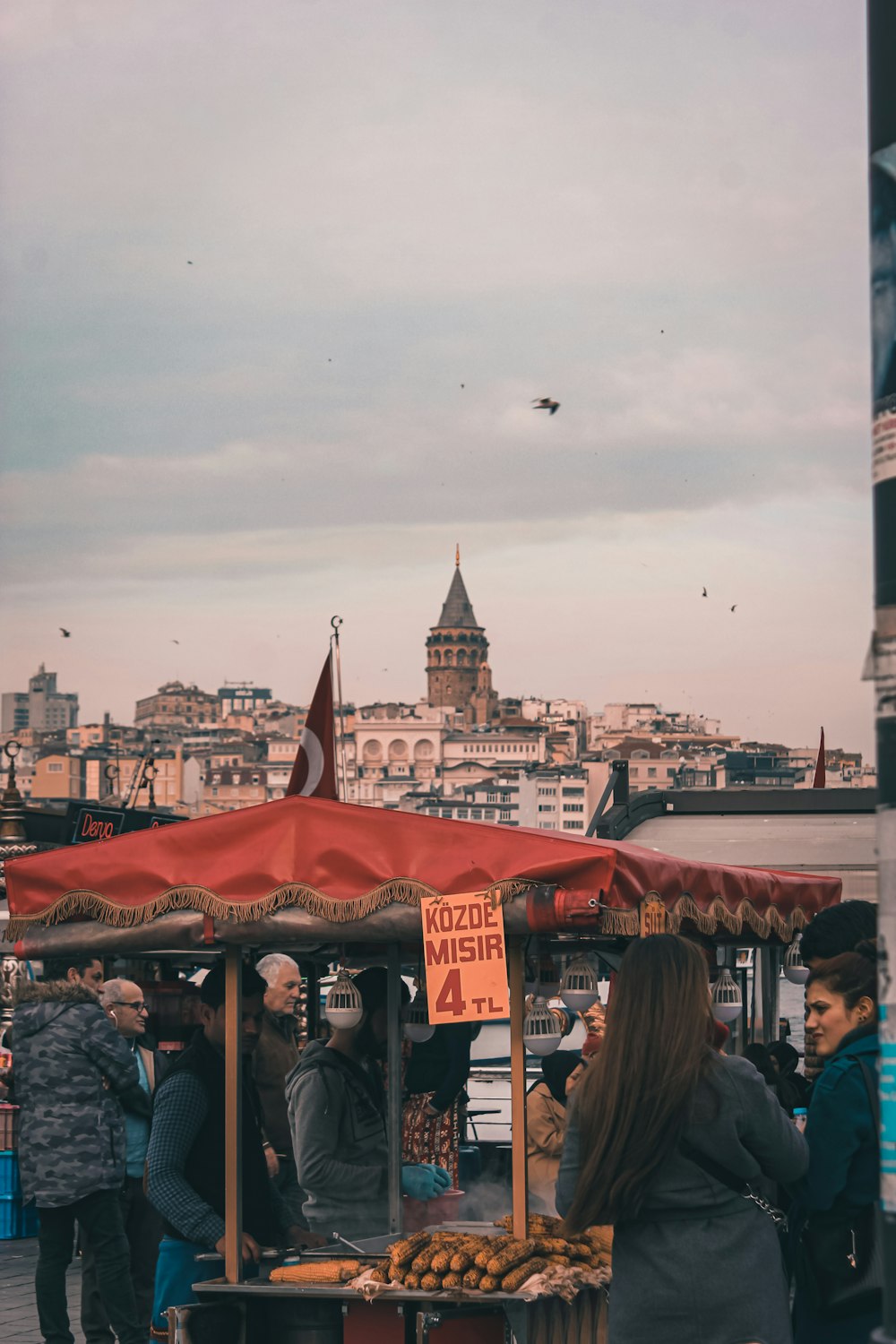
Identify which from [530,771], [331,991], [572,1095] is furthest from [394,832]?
[530,771]

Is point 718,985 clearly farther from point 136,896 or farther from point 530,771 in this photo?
point 530,771

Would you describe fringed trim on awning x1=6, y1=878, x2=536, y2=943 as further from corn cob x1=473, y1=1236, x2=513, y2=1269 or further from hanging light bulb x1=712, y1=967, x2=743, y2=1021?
hanging light bulb x1=712, y1=967, x2=743, y2=1021

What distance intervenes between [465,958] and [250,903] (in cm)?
71

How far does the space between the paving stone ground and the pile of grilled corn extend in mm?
2865

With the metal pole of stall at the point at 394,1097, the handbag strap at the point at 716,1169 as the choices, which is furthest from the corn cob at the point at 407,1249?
the handbag strap at the point at 716,1169

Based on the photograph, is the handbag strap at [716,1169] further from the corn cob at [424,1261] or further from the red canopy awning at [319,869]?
the corn cob at [424,1261]

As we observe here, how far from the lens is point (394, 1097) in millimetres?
6145

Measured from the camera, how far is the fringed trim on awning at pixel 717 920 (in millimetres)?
5465

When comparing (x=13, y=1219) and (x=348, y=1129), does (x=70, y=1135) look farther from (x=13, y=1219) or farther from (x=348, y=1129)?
(x=13, y=1219)

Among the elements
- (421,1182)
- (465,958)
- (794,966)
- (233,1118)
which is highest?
(465,958)

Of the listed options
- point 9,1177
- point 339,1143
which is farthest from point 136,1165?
point 9,1177

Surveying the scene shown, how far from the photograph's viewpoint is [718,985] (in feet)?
27.2

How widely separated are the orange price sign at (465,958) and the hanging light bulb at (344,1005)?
75 centimetres

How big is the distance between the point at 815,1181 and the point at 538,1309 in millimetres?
1848
